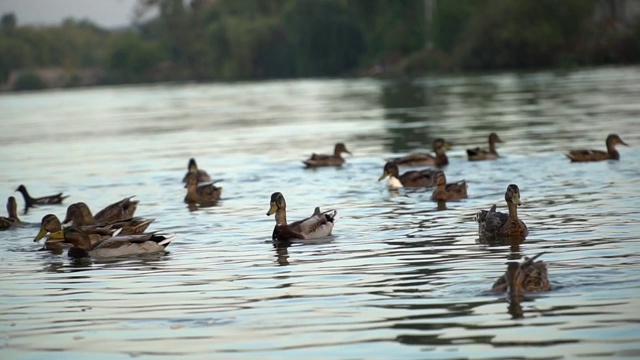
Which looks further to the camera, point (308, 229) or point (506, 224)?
point (308, 229)

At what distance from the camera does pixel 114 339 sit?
421 inches

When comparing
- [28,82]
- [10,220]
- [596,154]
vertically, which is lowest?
[28,82]

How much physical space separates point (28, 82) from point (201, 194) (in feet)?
564

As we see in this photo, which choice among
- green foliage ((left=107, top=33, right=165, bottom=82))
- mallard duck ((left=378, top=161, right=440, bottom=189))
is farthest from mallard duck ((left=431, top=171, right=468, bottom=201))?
green foliage ((left=107, top=33, right=165, bottom=82))

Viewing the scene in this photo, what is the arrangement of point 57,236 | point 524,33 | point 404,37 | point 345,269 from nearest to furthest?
point 345,269
point 57,236
point 524,33
point 404,37

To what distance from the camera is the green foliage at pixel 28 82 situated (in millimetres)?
188050

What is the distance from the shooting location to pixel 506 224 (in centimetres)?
1496

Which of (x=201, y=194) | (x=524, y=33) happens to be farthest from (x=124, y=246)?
(x=524, y=33)

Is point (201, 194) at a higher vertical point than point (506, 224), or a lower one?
lower

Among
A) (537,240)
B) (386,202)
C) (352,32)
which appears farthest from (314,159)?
(352,32)

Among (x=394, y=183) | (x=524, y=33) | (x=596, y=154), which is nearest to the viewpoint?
(x=394, y=183)

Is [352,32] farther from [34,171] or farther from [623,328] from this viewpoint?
[623,328]

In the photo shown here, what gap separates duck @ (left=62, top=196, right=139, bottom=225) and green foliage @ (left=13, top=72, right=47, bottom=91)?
173 meters

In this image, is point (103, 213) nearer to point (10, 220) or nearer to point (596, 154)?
point (10, 220)
